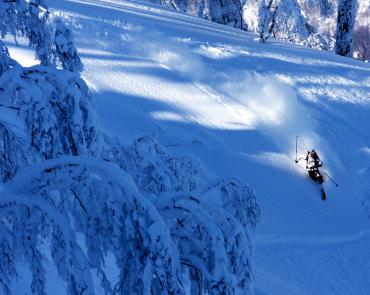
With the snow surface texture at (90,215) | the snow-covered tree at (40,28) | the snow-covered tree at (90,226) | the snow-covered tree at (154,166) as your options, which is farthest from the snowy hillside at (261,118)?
the snow-covered tree at (90,226)

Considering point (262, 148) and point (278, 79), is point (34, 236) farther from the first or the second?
point (278, 79)

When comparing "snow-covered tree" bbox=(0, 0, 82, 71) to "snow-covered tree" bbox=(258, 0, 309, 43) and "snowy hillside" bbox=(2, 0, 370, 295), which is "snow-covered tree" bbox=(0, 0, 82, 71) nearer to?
"snowy hillside" bbox=(2, 0, 370, 295)

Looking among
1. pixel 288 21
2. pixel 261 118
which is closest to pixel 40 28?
pixel 261 118

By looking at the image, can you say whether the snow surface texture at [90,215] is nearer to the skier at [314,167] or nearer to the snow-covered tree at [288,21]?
the skier at [314,167]

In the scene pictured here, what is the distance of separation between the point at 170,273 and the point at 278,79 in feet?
24.6

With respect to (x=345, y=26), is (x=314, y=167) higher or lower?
lower

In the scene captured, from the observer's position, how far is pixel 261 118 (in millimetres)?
8242

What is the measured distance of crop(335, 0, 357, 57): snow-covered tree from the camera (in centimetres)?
1203

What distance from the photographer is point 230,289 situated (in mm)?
2086

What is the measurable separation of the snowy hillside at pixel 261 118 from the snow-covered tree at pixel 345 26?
1.34 m

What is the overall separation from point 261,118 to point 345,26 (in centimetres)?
506

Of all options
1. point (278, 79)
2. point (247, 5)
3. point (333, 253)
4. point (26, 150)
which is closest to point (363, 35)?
point (247, 5)

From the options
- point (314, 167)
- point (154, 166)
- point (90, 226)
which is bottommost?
point (314, 167)

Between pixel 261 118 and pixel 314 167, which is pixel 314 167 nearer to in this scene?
pixel 314 167
